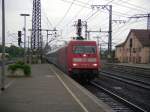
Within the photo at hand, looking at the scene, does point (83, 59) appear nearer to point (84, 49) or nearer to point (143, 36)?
point (84, 49)

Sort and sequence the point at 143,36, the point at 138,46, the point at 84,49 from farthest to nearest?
the point at 143,36 < the point at 138,46 < the point at 84,49

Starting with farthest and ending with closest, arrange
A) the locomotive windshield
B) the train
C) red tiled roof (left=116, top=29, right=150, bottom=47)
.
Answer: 1. red tiled roof (left=116, top=29, right=150, bottom=47)
2. the locomotive windshield
3. the train

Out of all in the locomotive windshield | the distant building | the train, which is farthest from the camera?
the distant building

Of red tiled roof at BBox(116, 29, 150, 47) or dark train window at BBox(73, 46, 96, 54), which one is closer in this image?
dark train window at BBox(73, 46, 96, 54)

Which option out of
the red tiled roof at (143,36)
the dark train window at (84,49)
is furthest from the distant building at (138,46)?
the dark train window at (84,49)

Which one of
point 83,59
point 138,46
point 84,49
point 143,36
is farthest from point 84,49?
point 143,36

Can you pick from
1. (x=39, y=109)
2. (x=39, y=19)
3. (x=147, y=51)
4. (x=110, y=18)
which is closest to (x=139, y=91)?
(x=39, y=109)

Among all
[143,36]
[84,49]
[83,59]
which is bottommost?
[83,59]

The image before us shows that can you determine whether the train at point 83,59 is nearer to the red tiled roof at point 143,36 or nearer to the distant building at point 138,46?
the distant building at point 138,46

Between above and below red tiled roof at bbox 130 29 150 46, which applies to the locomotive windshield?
below

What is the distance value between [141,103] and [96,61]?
387 inches

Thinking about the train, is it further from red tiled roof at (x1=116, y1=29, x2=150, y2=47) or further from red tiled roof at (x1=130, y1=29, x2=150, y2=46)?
red tiled roof at (x1=130, y1=29, x2=150, y2=46)

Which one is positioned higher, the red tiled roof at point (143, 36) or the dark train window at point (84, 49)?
the red tiled roof at point (143, 36)

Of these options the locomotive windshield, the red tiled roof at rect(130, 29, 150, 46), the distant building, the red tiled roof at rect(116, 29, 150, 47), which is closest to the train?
the locomotive windshield
